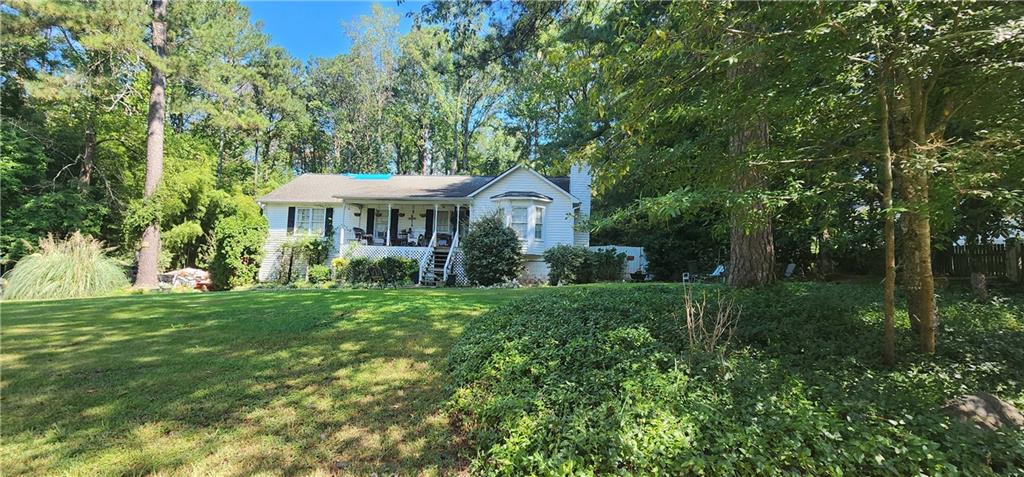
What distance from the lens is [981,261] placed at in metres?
10.4

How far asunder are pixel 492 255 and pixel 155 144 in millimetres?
13171

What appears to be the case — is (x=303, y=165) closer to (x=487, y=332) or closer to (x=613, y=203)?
(x=613, y=203)

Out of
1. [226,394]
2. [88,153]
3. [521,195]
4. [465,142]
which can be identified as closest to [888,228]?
[226,394]

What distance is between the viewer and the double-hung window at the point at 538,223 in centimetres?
1812

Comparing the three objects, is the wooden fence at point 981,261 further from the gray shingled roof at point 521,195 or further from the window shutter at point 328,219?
the window shutter at point 328,219

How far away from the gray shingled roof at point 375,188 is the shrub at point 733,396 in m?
15.4

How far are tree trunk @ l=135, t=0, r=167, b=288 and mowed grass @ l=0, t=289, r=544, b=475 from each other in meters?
10.4

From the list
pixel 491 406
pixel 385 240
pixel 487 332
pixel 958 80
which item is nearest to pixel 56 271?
pixel 385 240

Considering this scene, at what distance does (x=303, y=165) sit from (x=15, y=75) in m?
19.6

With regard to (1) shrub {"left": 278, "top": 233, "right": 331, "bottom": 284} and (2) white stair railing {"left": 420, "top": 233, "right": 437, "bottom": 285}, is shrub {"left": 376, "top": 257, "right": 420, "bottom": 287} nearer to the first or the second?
(2) white stair railing {"left": 420, "top": 233, "right": 437, "bottom": 285}

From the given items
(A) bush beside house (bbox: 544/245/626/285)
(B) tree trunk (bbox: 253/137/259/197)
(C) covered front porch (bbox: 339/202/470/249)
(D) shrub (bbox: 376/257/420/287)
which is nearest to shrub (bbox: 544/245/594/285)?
(A) bush beside house (bbox: 544/245/626/285)

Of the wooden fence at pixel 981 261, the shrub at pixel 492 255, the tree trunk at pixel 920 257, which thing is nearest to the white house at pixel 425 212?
the shrub at pixel 492 255

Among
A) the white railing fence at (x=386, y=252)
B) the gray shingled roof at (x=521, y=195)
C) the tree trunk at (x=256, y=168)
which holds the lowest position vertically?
the white railing fence at (x=386, y=252)

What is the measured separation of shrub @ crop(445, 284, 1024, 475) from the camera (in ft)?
7.81
